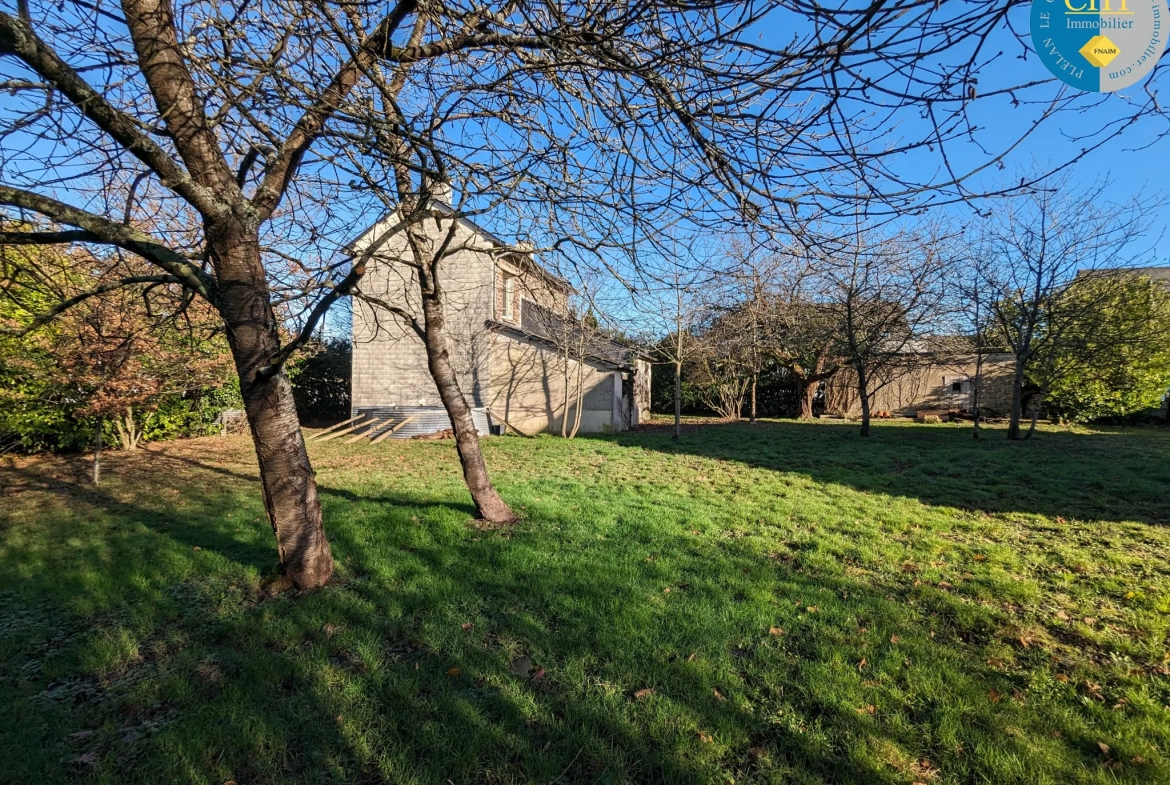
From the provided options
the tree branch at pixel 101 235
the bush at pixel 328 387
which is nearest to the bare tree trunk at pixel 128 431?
the bush at pixel 328 387

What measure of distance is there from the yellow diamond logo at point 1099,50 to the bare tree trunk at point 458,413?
15.7 feet

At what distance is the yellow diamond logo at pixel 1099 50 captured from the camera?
2127 millimetres

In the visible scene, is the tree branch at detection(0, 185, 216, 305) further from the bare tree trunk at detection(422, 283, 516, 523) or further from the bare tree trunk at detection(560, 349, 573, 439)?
the bare tree trunk at detection(560, 349, 573, 439)

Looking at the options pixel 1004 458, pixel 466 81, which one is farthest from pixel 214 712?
pixel 1004 458

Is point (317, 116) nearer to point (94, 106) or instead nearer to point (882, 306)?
point (94, 106)

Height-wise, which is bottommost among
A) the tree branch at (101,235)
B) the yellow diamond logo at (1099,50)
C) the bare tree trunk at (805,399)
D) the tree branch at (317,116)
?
the bare tree trunk at (805,399)

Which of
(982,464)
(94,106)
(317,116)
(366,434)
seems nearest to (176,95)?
(94,106)

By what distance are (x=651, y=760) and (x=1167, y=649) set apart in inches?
131

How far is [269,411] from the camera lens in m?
3.51

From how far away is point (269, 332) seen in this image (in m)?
3.51

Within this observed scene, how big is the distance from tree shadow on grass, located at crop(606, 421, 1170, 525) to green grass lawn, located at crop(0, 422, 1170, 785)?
330 mm

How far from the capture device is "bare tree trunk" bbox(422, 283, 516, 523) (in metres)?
5.22

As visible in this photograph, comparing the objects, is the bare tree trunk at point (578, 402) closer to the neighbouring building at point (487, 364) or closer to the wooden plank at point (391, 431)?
the neighbouring building at point (487, 364)

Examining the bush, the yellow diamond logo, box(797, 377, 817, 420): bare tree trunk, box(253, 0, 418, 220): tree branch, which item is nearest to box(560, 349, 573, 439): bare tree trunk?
the bush
